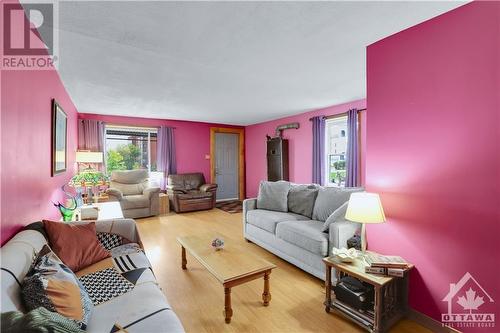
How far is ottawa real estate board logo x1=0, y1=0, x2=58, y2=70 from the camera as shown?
4.75 ft

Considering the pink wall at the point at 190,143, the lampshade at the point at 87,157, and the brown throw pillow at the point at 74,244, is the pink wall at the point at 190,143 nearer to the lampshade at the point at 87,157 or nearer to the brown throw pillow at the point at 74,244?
the lampshade at the point at 87,157

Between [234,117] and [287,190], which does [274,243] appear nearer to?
[287,190]

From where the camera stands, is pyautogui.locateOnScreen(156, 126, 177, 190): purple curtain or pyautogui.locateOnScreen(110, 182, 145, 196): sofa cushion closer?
pyautogui.locateOnScreen(110, 182, 145, 196): sofa cushion

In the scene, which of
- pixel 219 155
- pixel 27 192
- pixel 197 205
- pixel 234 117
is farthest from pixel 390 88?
pixel 219 155

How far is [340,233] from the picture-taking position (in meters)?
2.40

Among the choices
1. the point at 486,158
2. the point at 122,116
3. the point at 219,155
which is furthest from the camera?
the point at 219,155

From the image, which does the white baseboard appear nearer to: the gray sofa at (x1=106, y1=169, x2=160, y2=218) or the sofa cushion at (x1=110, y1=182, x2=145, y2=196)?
the gray sofa at (x1=106, y1=169, x2=160, y2=218)

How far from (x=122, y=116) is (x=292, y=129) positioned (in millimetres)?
4085

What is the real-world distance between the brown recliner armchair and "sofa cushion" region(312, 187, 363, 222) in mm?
3347

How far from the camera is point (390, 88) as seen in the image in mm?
2100

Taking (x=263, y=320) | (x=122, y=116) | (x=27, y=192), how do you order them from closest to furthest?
(x=27, y=192) → (x=263, y=320) → (x=122, y=116)

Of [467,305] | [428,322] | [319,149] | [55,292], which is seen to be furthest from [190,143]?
[467,305]

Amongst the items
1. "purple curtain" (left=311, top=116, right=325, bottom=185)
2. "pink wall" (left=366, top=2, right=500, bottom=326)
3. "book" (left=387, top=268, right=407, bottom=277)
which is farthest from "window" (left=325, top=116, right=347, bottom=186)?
"book" (left=387, top=268, right=407, bottom=277)

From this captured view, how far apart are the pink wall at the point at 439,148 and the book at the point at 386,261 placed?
0.17m
